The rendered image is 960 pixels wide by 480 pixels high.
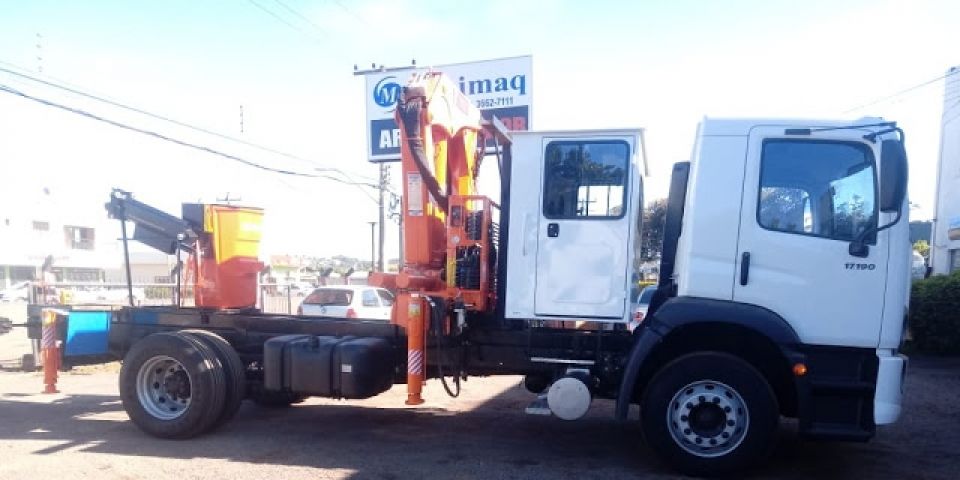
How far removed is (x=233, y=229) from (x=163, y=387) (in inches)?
78.8

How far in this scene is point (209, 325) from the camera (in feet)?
23.6

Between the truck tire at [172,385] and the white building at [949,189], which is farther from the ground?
the white building at [949,189]

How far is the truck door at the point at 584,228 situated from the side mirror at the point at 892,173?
187 centimetres

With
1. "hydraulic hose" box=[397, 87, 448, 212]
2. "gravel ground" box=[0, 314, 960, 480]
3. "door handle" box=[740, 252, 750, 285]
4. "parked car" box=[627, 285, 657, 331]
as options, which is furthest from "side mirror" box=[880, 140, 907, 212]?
"hydraulic hose" box=[397, 87, 448, 212]

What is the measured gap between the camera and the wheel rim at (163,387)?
6660mm

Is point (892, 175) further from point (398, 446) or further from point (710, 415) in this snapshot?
point (398, 446)

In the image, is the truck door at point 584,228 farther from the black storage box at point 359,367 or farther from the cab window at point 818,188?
the black storage box at point 359,367

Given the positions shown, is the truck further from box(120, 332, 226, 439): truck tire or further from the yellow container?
the yellow container

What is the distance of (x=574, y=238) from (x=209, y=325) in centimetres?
411

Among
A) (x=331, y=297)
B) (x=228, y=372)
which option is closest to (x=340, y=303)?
(x=331, y=297)

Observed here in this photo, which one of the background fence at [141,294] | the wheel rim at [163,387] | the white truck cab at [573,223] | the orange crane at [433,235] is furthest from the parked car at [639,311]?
the background fence at [141,294]

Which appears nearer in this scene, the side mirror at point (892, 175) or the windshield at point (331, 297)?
the side mirror at point (892, 175)

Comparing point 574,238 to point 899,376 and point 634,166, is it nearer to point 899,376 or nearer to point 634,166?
point 634,166

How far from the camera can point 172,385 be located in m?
6.72
